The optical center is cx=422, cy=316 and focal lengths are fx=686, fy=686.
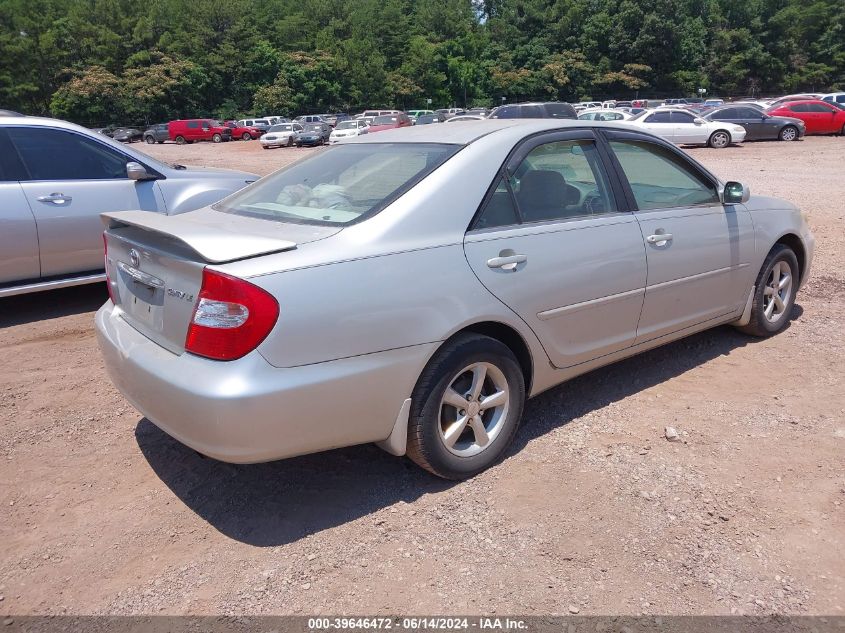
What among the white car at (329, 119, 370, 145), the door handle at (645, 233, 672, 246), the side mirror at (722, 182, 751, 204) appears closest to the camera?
the door handle at (645, 233, 672, 246)

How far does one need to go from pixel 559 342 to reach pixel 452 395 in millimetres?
746

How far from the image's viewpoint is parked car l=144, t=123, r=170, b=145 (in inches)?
2117

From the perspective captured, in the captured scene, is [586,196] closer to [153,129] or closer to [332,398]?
[332,398]

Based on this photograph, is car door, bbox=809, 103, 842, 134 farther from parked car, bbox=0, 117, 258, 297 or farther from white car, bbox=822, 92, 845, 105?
parked car, bbox=0, 117, 258, 297

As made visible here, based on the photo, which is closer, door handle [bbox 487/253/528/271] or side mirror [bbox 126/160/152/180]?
door handle [bbox 487/253/528/271]

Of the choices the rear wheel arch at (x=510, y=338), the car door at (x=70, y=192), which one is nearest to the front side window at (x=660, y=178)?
the rear wheel arch at (x=510, y=338)

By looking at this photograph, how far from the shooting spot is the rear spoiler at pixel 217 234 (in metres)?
2.73

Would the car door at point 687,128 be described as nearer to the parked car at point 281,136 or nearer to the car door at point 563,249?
the parked car at point 281,136

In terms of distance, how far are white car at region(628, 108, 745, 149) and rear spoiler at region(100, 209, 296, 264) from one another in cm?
2442

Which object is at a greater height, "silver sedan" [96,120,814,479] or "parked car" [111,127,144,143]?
"silver sedan" [96,120,814,479]

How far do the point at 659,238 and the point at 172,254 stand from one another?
8.86 feet

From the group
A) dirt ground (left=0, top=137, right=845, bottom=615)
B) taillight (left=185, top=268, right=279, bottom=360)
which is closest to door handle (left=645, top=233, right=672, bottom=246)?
dirt ground (left=0, top=137, right=845, bottom=615)

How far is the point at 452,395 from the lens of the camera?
3.21 meters

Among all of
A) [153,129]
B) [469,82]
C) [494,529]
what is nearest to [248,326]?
[494,529]
